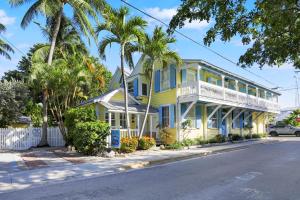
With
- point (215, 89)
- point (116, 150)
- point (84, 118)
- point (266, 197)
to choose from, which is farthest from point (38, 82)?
point (266, 197)

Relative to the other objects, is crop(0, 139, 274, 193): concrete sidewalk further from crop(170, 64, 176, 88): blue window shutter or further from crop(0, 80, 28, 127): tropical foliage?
crop(0, 80, 28, 127): tropical foliage

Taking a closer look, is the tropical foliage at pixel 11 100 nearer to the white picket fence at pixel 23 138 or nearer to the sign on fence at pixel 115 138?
the white picket fence at pixel 23 138

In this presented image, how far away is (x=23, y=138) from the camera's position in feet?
67.3

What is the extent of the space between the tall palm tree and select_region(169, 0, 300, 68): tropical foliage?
14901 mm

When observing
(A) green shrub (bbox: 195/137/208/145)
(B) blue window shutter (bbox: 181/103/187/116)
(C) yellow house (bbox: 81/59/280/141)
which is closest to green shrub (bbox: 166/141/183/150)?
(C) yellow house (bbox: 81/59/280/141)

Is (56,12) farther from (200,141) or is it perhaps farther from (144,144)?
(200,141)

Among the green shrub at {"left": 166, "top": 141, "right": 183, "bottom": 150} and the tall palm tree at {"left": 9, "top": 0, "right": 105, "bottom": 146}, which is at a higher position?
the tall palm tree at {"left": 9, "top": 0, "right": 105, "bottom": 146}

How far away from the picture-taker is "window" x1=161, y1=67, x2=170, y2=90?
847 inches

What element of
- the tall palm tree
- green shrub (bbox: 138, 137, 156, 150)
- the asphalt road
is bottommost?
the asphalt road

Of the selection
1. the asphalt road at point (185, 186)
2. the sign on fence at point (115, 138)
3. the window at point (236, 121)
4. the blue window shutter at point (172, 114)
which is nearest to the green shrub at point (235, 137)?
the window at point (236, 121)

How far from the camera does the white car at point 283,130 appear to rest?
3581 cm

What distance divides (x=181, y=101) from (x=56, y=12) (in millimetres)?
11727

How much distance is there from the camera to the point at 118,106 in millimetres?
19172

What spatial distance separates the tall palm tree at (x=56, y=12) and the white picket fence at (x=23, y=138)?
59 centimetres
